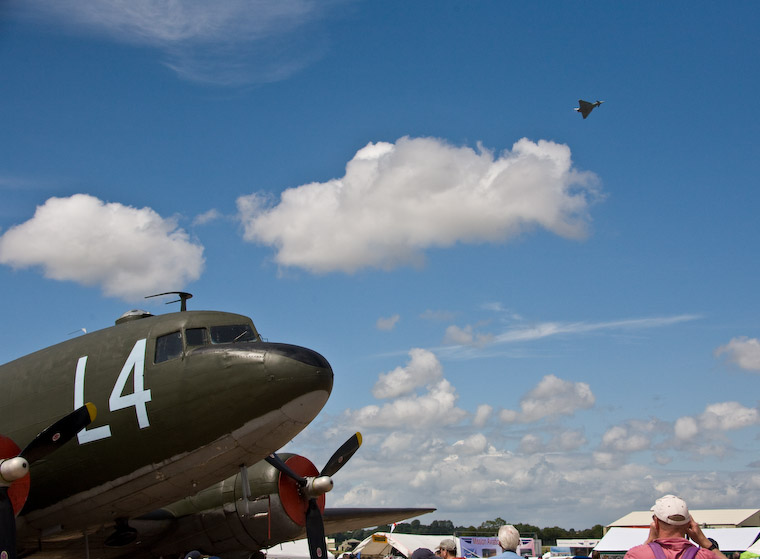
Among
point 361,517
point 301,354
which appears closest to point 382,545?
point 361,517

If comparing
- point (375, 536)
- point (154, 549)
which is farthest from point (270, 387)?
point (375, 536)

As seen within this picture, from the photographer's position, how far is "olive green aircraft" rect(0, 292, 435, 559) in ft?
39.7

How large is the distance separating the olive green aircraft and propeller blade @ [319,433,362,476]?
360cm

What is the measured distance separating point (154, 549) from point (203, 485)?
176 inches

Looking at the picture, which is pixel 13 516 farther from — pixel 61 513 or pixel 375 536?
pixel 375 536

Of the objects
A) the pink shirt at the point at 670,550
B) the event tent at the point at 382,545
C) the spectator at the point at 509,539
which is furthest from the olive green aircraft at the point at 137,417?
the event tent at the point at 382,545

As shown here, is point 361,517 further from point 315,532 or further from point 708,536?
point 708,536

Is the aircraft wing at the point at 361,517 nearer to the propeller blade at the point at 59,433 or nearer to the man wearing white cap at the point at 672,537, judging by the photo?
the propeller blade at the point at 59,433

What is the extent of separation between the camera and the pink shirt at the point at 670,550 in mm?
4234

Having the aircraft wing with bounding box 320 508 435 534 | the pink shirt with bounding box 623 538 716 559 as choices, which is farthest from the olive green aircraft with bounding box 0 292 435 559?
the pink shirt with bounding box 623 538 716 559

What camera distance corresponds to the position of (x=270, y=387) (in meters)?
12.0

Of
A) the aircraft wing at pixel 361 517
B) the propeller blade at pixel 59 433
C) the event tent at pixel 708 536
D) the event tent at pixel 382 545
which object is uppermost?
the propeller blade at pixel 59 433

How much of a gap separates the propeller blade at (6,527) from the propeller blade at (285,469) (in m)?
5.48

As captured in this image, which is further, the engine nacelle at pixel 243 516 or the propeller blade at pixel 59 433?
the engine nacelle at pixel 243 516
